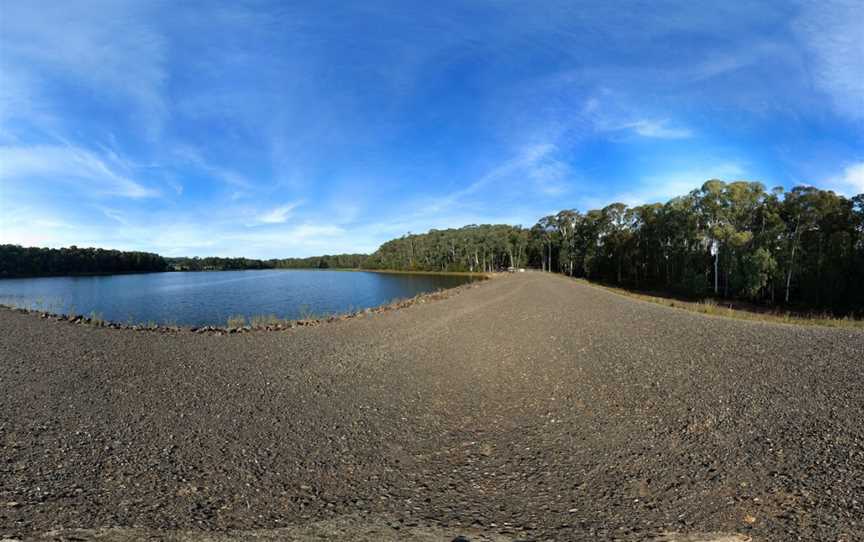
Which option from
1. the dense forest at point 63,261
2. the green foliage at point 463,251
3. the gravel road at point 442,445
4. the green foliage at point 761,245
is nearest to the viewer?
the gravel road at point 442,445

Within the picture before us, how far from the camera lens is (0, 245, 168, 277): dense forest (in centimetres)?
9812

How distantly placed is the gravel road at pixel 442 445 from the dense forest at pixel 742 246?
96.0 feet

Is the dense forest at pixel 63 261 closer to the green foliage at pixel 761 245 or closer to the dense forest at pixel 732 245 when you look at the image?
the dense forest at pixel 732 245

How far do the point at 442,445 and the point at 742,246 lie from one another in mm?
41762

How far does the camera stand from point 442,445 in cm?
445

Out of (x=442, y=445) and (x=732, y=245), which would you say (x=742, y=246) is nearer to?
(x=732, y=245)

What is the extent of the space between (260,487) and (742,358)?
915cm

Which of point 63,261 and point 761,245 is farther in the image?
point 63,261

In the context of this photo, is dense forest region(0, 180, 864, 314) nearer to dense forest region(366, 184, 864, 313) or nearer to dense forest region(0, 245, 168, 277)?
dense forest region(366, 184, 864, 313)

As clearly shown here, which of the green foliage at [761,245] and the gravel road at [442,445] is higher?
the green foliage at [761,245]

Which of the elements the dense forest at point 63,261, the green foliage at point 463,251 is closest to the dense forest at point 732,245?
the green foliage at point 463,251

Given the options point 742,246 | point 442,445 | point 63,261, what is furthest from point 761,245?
point 63,261

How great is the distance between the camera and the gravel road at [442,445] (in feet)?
9.48

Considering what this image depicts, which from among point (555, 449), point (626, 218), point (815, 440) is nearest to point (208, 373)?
point (555, 449)
